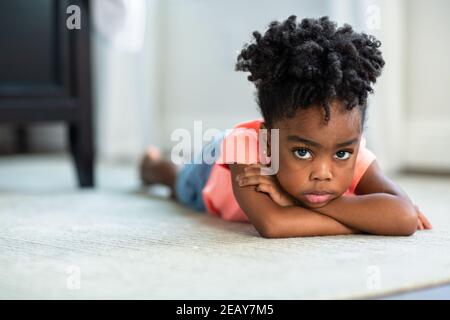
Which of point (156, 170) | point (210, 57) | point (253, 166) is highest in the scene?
point (210, 57)

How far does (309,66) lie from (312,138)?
101mm

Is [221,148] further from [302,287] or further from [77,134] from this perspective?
[77,134]

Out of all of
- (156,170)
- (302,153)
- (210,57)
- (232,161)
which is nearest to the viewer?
(302,153)

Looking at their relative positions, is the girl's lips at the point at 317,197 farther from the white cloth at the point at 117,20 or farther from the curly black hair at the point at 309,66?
the white cloth at the point at 117,20

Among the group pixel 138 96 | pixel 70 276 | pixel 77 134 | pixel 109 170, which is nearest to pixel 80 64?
pixel 77 134

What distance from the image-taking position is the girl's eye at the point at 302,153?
1.03 metres

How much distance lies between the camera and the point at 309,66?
3.25 feet

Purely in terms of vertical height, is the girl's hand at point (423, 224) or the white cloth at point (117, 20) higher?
the white cloth at point (117, 20)

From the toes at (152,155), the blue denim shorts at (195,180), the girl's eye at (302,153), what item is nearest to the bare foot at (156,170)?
the toes at (152,155)

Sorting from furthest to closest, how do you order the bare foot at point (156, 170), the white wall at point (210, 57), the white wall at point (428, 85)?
the white wall at point (210, 57)
the white wall at point (428, 85)
the bare foot at point (156, 170)

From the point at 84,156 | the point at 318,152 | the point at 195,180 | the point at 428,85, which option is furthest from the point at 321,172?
Result: the point at 428,85

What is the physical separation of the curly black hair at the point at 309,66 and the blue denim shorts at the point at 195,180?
12.1 inches

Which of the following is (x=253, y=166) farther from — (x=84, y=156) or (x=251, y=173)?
(x=84, y=156)
